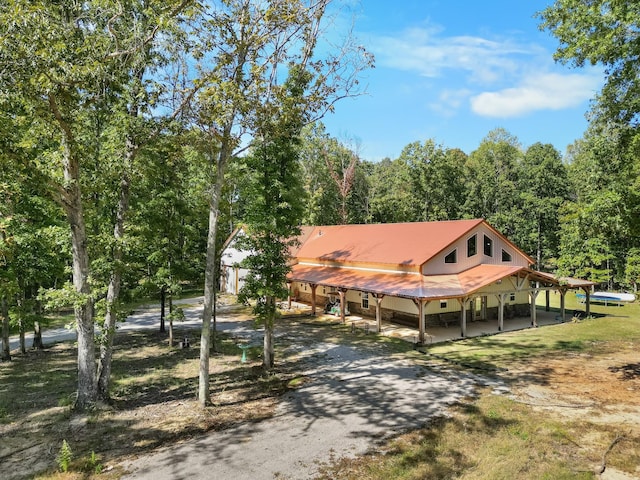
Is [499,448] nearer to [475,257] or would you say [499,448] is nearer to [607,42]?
[607,42]

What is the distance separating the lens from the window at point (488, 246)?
1004 inches

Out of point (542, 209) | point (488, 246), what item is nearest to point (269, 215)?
point (488, 246)

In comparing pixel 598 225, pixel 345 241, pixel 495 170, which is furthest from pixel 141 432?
pixel 495 170

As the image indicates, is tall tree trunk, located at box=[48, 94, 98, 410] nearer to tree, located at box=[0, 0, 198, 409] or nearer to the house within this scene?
tree, located at box=[0, 0, 198, 409]

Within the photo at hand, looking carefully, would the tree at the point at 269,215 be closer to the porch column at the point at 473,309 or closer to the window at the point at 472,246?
the window at the point at 472,246

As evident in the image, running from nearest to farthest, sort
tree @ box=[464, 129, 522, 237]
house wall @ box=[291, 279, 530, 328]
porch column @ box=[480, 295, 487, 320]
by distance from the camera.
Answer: house wall @ box=[291, 279, 530, 328], porch column @ box=[480, 295, 487, 320], tree @ box=[464, 129, 522, 237]

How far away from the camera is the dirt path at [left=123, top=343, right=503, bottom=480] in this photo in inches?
320

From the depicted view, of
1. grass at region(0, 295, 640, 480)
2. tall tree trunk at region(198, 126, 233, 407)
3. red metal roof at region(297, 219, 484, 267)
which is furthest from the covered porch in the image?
tall tree trunk at region(198, 126, 233, 407)

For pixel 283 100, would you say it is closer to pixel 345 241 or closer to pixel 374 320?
pixel 374 320

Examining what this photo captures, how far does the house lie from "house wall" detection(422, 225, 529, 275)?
6cm

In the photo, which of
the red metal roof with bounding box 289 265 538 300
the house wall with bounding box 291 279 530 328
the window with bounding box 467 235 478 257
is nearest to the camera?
the red metal roof with bounding box 289 265 538 300

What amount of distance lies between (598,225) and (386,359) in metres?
9.28

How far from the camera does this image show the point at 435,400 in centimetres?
1176

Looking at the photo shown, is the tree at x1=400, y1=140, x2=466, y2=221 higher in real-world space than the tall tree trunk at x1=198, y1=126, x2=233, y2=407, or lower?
higher
